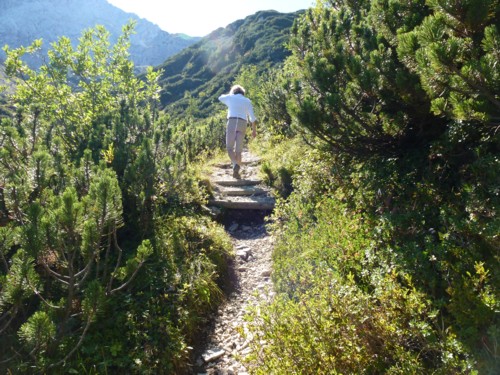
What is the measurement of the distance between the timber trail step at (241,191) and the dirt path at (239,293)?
0.18 m

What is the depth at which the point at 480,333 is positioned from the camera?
2.18 metres

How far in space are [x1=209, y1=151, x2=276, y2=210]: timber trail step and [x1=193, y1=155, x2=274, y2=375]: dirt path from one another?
0.59 feet

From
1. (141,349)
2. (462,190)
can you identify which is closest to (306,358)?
(141,349)

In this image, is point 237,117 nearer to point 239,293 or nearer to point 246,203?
point 246,203

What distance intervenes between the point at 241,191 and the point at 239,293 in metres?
3.24

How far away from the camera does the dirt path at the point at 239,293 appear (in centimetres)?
344

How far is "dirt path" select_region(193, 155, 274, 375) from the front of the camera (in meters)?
3.44

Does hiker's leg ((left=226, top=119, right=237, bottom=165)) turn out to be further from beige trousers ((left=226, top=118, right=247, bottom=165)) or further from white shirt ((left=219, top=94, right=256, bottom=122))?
white shirt ((left=219, top=94, right=256, bottom=122))

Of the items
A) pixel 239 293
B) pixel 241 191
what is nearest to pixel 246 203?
pixel 241 191

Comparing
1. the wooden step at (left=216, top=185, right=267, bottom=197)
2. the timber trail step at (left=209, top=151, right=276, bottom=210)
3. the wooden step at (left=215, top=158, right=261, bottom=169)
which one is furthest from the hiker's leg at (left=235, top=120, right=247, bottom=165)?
the wooden step at (left=215, top=158, right=261, bottom=169)

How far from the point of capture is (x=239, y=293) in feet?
15.3

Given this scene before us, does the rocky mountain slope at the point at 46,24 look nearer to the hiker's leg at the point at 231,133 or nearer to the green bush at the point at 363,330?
the hiker's leg at the point at 231,133

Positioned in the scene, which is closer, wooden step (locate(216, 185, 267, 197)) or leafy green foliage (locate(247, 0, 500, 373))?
leafy green foliage (locate(247, 0, 500, 373))

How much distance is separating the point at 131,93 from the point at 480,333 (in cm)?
771
